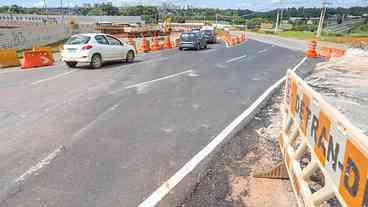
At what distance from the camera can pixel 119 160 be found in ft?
16.6

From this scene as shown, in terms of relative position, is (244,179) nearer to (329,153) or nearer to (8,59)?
(329,153)

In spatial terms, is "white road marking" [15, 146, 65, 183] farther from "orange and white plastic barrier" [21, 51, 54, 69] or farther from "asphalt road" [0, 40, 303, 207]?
"orange and white plastic barrier" [21, 51, 54, 69]

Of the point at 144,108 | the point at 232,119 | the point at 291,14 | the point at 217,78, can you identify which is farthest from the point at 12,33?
the point at 291,14

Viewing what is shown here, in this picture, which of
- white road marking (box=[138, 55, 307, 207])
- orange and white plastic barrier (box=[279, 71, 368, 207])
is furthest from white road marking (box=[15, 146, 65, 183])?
orange and white plastic barrier (box=[279, 71, 368, 207])

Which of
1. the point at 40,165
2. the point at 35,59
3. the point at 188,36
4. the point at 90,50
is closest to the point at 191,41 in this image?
the point at 188,36

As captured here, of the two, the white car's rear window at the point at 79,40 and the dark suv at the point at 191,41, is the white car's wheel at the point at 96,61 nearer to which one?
the white car's rear window at the point at 79,40

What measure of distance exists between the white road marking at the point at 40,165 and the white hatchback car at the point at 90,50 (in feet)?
33.6

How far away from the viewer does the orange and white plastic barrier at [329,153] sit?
215cm

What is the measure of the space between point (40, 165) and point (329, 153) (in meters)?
4.01

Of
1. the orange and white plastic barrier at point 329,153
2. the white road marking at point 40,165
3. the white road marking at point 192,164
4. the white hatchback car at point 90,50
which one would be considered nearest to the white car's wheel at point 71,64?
the white hatchback car at point 90,50

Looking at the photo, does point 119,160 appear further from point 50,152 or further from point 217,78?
point 217,78

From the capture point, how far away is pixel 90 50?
1508 centimetres

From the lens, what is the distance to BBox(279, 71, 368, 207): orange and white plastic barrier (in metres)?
2.15

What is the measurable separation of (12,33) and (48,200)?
80.8 feet
